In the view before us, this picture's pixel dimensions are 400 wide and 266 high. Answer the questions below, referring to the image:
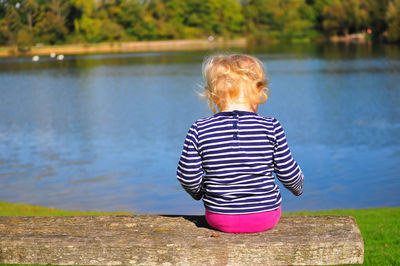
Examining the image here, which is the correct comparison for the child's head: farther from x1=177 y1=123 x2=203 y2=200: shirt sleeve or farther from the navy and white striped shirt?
x1=177 y1=123 x2=203 y2=200: shirt sleeve

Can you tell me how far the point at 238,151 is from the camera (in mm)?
2480

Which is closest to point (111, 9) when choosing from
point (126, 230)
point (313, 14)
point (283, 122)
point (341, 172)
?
point (313, 14)

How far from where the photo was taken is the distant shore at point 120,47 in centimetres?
7694

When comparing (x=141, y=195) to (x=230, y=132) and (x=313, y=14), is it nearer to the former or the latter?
(x=230, y=132)

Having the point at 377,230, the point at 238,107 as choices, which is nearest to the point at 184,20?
the point at 377,230

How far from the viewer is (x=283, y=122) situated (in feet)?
55.8

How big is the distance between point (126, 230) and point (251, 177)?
2.18 ft

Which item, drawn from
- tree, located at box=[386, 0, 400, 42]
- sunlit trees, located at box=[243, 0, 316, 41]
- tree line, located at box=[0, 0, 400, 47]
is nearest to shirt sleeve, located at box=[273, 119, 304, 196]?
tree, located at box=[386, 0, 400, 42]

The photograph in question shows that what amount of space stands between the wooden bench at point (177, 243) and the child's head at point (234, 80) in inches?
23.7

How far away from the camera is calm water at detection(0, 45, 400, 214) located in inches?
404

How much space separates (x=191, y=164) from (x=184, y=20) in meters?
96.7

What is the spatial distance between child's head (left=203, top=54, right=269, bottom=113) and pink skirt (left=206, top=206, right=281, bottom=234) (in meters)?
0.49

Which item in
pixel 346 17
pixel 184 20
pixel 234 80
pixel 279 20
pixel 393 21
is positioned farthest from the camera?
pixel 184 20

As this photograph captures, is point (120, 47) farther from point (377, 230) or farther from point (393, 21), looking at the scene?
point (377, 230)
